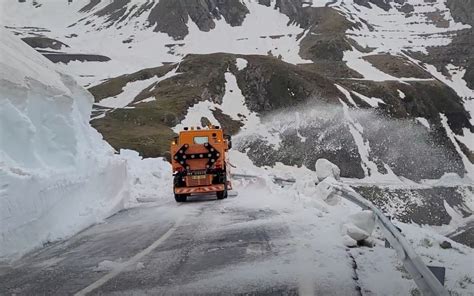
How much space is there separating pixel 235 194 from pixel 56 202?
10929 millimetres

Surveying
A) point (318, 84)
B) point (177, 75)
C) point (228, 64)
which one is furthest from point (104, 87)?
point (318, 84)

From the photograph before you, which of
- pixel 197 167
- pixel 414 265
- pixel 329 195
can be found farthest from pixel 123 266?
pixel 197 167

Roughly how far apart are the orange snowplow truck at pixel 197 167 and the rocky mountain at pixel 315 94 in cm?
3297

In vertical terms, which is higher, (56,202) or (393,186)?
(56,202)

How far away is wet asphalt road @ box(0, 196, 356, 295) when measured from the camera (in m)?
6.18

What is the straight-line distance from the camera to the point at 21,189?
8844 mm

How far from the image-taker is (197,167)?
18984 millimetres

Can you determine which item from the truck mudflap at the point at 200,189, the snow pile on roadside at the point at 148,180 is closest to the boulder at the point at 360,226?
the truck mudflap at the point at 200,189

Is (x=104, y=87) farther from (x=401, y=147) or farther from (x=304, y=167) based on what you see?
(x=401, y=147)

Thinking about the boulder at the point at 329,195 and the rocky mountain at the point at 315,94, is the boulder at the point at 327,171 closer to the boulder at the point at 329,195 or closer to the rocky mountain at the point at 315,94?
the boulder at the point at 329,195

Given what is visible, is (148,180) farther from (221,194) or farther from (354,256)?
(354,256)

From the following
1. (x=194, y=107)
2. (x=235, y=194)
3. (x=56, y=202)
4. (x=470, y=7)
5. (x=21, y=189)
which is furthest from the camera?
(x=470, y=7)

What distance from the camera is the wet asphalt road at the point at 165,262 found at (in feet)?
20.3

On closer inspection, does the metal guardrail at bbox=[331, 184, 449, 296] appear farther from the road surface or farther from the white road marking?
the white road marking
